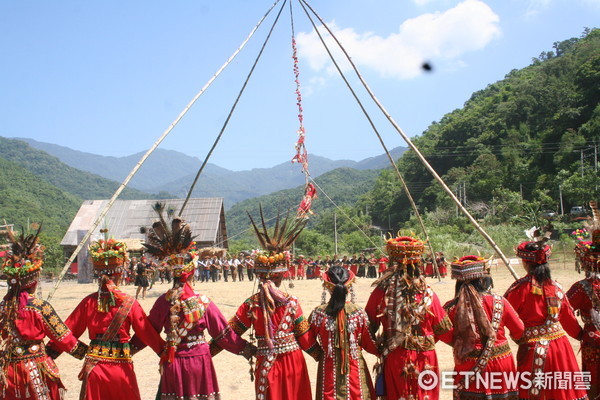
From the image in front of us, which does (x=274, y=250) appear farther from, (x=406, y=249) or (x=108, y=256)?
(x=108, y=256)

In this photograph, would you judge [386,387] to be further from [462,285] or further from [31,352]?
[31,352]

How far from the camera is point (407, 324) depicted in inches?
182

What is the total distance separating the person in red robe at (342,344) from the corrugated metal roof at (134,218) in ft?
107

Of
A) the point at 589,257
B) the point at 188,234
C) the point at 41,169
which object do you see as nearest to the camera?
the point at 188,234

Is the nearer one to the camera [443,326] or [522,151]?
[443,326]

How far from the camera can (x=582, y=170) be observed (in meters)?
39.1

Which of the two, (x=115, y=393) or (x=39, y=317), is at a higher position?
(x=39, y=317)

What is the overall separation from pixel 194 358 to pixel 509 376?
2986 millimetres

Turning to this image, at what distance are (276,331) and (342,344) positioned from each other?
671 mm

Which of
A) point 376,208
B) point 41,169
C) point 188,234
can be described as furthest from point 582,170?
point 41,169

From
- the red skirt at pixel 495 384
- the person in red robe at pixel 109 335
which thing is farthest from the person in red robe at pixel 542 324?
the person in red robe at pixel 109 335

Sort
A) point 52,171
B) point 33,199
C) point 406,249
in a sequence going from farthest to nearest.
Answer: point 52,171 → point 33,199 → point 406,249

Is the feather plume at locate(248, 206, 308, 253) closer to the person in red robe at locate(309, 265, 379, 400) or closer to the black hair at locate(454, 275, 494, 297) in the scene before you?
the person in red robe at locate(309, 265, 379, 400)

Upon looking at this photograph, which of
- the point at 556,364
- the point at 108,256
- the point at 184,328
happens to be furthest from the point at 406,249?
the point at 108,256
